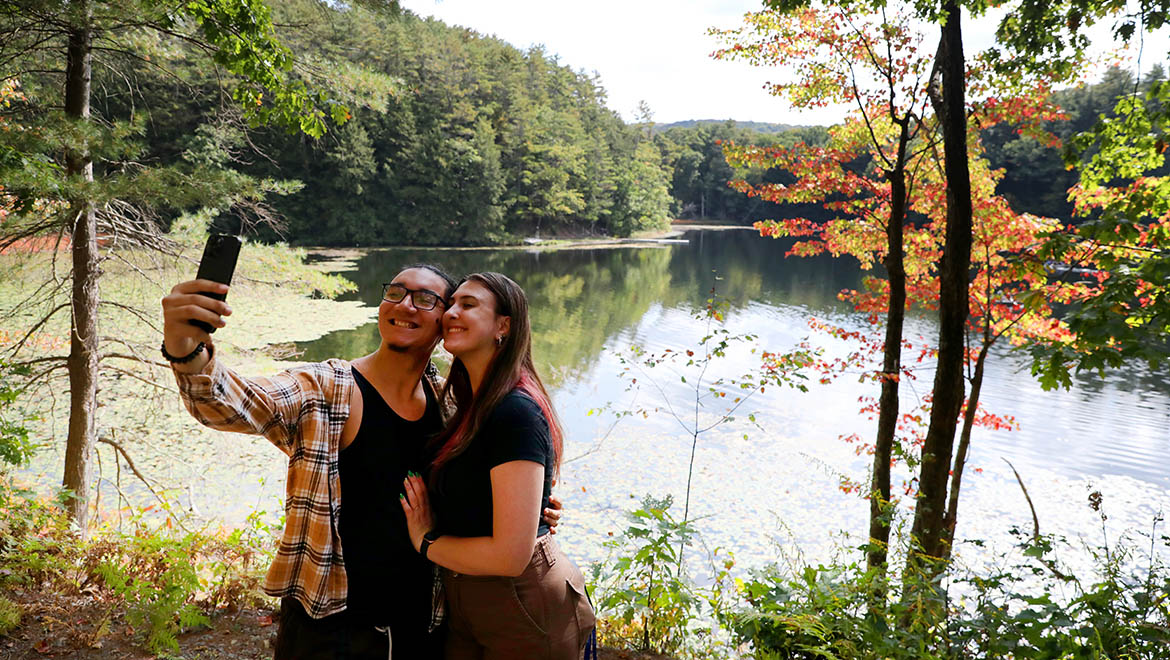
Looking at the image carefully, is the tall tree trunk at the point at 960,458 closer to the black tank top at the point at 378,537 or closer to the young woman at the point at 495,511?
the young woman at the point at 495,511

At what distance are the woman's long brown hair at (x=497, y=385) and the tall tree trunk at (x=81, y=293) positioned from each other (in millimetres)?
3691

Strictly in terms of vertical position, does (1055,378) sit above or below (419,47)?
below

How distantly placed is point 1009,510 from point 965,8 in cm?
539

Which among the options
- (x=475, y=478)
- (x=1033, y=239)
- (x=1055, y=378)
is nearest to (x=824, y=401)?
(x=1033, y=239)

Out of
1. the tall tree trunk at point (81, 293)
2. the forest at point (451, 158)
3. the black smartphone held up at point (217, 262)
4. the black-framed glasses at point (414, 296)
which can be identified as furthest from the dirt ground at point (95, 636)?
the forest at point (451, 158)

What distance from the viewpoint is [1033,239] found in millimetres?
5906

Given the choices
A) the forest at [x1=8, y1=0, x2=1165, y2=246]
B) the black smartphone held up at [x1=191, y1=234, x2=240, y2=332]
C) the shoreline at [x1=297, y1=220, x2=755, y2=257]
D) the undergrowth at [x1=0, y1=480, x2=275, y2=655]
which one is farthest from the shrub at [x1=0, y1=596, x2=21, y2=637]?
the shoreline at [x1=297, y1=220, x2=755, y2=257]

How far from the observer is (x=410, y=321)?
66.0 inches

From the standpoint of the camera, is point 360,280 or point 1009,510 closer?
point 1009,510

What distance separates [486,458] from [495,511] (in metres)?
0.12

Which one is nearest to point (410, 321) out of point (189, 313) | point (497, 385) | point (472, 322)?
point (472, 322)

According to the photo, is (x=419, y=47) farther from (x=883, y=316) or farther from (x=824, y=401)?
(x=824, y=401)

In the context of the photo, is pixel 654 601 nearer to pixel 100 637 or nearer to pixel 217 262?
pixel 100 637

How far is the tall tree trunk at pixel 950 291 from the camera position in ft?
12.8
